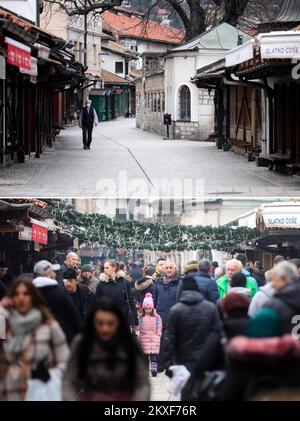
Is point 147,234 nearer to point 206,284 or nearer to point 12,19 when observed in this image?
point 206,284

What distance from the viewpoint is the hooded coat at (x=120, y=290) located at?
9.58m

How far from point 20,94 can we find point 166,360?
21412mm

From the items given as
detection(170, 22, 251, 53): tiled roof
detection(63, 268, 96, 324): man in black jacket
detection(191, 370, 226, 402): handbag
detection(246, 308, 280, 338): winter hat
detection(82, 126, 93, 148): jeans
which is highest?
detection(170, 22, 251, 53): tiled roof

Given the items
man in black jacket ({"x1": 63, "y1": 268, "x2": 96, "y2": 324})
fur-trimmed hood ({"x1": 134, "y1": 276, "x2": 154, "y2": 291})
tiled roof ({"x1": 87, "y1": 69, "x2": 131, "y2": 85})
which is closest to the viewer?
man in black jacket ({"x1": 63, "y1": 268, "x2": 96, "y2": 324})

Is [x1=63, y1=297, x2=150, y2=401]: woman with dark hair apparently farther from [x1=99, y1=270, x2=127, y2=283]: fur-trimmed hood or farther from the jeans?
the jeans

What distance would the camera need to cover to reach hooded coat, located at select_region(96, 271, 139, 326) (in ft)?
31.4

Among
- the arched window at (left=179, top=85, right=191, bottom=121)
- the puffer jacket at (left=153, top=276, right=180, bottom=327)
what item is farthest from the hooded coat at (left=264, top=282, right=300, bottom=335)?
the arched window at (left=179, top=85, right=191, bottom=121)

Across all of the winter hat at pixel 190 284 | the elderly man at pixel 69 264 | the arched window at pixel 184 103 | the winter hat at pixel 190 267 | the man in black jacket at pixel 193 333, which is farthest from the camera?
the arched window at pixel 184 103

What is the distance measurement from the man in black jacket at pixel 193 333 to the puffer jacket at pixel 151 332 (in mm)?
1704

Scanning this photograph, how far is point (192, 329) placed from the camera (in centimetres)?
808

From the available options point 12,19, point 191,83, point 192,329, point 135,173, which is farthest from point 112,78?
point 192,329

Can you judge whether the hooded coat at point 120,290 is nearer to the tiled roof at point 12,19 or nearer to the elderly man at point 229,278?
the elderly man at point 229,278

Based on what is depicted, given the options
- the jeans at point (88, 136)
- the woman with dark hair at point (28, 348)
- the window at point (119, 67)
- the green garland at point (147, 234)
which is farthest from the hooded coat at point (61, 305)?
the window at point (119, 67)

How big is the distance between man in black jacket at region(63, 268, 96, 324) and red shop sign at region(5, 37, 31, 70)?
11613 mm
